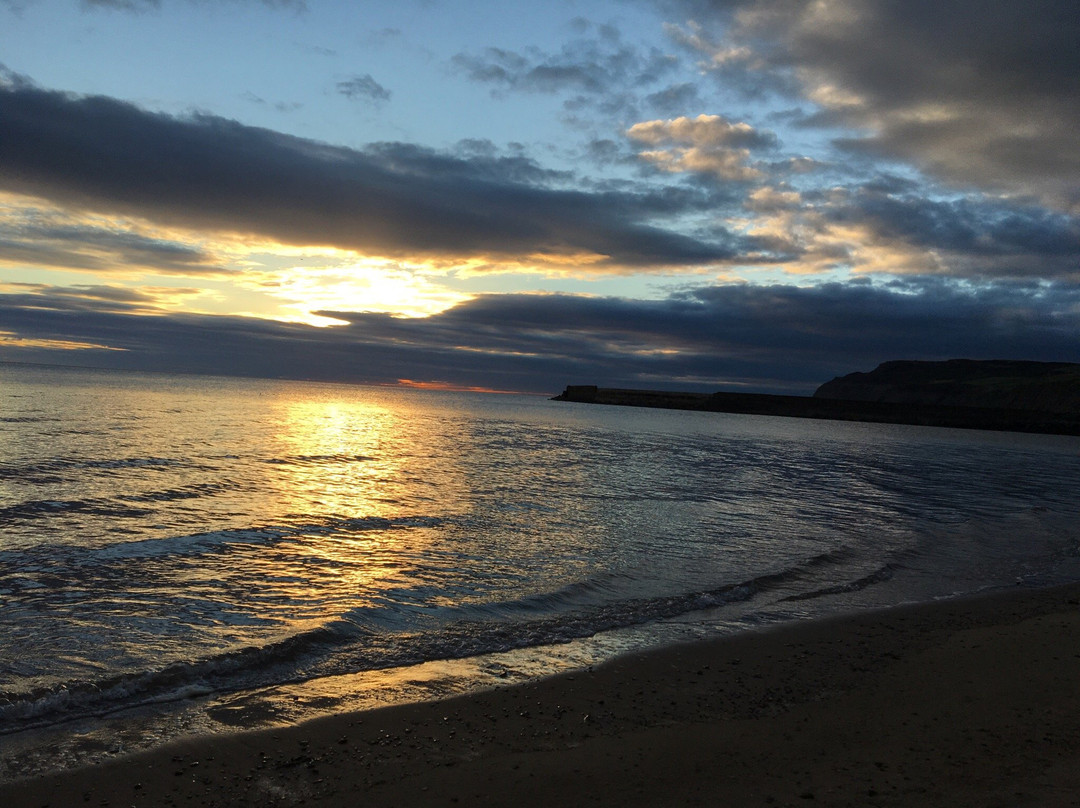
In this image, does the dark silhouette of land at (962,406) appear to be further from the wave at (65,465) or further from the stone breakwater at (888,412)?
the wave at (65,465)

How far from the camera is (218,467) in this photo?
85.5 feet

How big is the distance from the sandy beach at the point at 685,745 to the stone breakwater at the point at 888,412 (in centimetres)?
15132

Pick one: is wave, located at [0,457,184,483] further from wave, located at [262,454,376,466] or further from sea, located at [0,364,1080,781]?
wave, located at [262,454,376,466]

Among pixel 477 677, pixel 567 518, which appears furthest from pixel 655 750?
pixel 567 518

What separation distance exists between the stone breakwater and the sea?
424 feet

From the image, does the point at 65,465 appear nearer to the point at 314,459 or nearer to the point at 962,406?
the point at 314,459

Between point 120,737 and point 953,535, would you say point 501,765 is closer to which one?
point 120,737

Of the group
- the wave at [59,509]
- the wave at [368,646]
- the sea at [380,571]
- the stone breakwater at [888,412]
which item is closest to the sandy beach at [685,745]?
the sea at [380,571]

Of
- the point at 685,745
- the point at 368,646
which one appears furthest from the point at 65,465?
the point at 685,745

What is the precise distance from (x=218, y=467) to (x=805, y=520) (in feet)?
68.2

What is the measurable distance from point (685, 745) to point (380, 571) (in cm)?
756

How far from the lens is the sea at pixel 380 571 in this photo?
7.15 metres

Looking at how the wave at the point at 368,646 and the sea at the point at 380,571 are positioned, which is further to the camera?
the sea at the point at 380,571

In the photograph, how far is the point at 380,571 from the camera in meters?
12.4
